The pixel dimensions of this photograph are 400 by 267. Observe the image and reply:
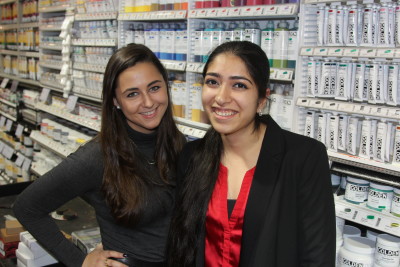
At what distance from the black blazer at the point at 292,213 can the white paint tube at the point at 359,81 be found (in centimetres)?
98

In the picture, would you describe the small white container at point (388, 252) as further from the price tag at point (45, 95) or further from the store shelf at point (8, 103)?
the store shelf at point (8, 103)

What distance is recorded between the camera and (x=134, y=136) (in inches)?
78.9

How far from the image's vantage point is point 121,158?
192 cm

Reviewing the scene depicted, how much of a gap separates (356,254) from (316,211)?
1.04 m

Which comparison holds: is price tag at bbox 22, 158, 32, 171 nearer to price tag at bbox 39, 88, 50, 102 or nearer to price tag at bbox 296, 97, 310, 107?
price tag at bbox 39, 88, 50, 102

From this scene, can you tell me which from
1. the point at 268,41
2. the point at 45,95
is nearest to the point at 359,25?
the point at 268,41

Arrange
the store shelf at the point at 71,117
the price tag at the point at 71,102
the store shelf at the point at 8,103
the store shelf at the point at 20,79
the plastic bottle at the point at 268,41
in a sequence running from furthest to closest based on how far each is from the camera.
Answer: the store shelf at the point at 8,103
the store shelf at the point at 20,79
the price tag at the point at 71,102
the store shelf at the point at 71,117
the plastic bottle at the point at 268,41

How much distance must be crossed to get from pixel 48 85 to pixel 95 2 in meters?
1.67

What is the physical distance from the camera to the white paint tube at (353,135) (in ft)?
8.07

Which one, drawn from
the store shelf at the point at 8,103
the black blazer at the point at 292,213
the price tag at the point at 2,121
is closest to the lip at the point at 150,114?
the black blazer at the point at 292,213

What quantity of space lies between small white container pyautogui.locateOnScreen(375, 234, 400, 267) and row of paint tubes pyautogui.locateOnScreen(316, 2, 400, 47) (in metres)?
1.06

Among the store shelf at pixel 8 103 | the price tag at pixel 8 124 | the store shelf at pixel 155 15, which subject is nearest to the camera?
the store shelf at pixel 155 15

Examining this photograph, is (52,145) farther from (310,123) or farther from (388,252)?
(388,252)

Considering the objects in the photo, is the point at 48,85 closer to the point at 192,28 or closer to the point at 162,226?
the point at 192,28
